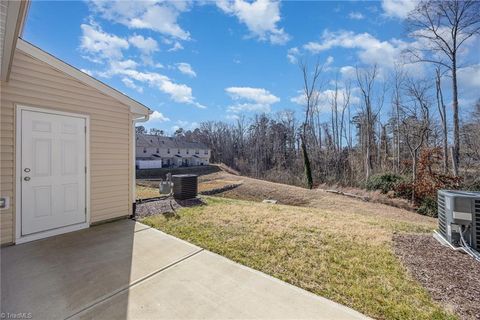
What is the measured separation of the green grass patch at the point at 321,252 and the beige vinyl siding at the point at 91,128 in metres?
1.04

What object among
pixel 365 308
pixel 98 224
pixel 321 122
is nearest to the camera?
pixel 365 308

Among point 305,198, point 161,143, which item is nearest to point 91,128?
point 305,198

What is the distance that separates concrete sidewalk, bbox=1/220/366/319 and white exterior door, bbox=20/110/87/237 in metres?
0.54

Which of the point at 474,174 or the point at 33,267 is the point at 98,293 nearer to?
the point at 33,267

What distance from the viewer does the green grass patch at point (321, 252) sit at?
7.26 ft

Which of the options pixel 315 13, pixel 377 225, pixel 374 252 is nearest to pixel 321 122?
pixel 315 13

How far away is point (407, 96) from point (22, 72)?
19.9 metres

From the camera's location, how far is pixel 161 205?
6098 millimetres

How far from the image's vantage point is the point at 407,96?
53.5ft

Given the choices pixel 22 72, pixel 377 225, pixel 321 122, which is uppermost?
pixel 321 122

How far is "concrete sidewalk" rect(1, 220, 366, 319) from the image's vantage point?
203cm

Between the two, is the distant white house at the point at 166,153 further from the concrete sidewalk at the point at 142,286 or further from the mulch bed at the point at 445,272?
the mulch bed at the point at 445,272

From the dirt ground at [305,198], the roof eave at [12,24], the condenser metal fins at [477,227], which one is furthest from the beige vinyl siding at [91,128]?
the dirt ground at [305,198]

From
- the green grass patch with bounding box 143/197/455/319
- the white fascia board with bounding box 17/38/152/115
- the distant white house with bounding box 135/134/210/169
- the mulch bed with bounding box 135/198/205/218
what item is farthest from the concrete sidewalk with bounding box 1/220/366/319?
the distant white house with bounding box 135/134/210/169
